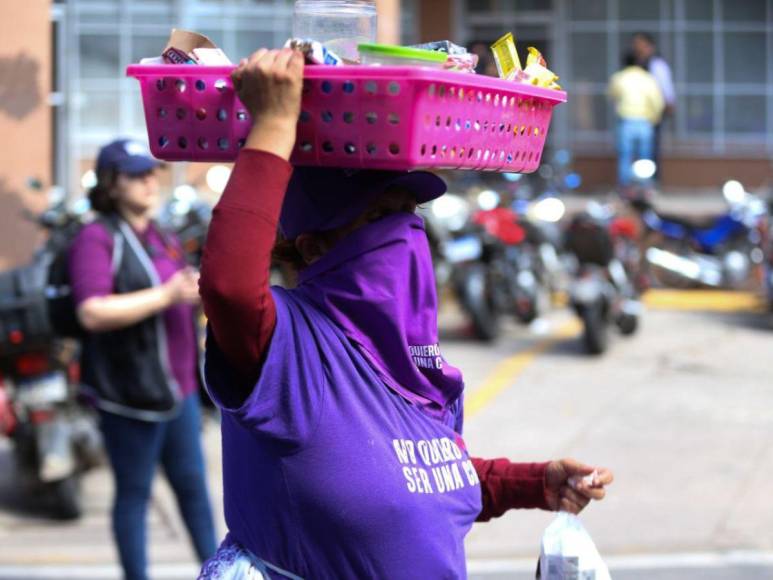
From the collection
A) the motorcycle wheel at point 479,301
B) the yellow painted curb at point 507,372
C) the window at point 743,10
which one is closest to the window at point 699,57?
the window at point 743,10

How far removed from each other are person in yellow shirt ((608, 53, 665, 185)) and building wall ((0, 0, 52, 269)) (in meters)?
8.59

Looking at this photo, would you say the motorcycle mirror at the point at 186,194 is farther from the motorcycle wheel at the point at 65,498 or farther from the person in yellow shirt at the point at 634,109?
the person in yellow shirt at the point at 634,109

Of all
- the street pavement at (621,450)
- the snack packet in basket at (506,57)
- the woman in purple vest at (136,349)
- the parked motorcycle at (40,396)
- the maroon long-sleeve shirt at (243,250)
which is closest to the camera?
the maroon long-sleeve shirt at (243,250)

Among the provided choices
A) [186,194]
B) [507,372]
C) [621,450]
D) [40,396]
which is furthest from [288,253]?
[507,372]

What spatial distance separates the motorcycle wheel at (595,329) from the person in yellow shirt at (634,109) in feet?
20.3

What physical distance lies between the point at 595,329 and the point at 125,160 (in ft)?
19.4

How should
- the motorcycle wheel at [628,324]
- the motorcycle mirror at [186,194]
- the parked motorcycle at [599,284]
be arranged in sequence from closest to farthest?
1. the motorcycle mirror at [186,194]
2. the parked motorcycle at [599,284]
3. the motorcycle wheel at [628,324]

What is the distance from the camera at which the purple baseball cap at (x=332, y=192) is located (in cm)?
250

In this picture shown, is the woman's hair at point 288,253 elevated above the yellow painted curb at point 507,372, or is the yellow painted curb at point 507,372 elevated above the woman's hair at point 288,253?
the woman's hair at point 288,253

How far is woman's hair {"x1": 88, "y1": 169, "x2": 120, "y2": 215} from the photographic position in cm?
542

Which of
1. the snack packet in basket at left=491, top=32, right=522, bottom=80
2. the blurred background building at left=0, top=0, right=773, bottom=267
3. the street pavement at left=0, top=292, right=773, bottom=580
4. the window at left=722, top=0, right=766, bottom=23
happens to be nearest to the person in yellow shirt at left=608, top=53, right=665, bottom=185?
the blurred background building at left=0, top=0, right=773, bottom=267

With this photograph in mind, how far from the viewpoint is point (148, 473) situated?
531cm

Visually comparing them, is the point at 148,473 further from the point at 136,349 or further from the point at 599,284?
the point at 599,284

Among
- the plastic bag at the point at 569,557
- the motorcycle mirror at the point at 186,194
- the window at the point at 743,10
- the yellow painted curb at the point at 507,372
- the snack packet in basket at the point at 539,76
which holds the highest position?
the window at the point at 743,10
